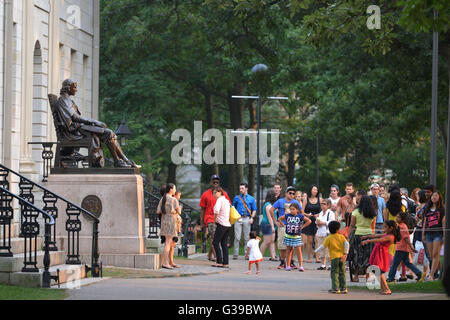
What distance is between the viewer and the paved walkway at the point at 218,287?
14.0 m

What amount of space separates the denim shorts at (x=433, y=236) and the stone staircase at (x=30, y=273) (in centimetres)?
627

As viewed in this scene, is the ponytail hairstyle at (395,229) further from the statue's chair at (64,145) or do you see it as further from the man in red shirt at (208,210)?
the man in red shirt at (208,210)

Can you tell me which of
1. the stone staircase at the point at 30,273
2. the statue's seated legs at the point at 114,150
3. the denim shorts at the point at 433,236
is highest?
the statue's seated legs at the point at 114,150

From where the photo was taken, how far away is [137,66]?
42625mm

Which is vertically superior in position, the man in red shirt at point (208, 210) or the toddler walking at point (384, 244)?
the man in red shirt at point (208, 210)

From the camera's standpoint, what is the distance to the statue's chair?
18703mm

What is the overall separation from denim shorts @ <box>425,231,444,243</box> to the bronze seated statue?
5.72 metres

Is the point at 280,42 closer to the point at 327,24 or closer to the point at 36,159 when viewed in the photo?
the point at 36,159

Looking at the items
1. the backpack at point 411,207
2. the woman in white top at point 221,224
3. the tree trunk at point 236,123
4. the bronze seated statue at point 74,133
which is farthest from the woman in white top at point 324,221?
the tree trunk at point 236,123

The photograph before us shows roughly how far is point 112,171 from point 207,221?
14.4 ft

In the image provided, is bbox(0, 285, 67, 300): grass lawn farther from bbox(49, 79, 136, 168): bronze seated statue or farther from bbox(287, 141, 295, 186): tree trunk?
bbox(287, 141, 295, 186): tree trunk

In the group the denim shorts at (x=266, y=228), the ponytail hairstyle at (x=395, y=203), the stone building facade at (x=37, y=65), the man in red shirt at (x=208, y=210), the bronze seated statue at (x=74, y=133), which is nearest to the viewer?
the ponytail hairstyle at (x=395, y=203)

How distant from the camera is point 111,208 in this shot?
1878cm
